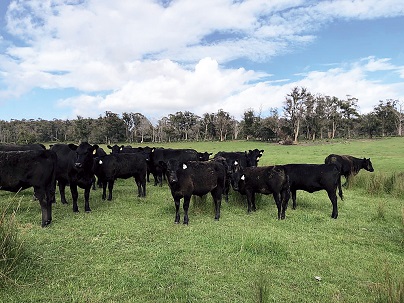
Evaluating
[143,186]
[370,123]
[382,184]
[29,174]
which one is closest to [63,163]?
[29,174]

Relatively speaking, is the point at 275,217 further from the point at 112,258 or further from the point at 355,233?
the point at 112,258

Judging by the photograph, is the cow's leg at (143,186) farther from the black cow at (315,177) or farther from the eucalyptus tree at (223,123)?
the eucalyptus tree at (223,123)

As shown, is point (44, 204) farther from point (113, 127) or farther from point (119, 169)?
point (113, 127)

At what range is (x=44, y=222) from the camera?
768 centimetres

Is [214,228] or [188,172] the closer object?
[214,228]

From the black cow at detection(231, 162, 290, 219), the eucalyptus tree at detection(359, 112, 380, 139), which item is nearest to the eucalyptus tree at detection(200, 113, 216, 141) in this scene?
the eucalyptus tree at detection(359, 112, 380, 139)

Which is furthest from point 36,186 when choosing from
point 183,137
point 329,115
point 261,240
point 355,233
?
point 183,137

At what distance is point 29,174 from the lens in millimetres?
7777

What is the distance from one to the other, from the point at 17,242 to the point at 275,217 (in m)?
6.74

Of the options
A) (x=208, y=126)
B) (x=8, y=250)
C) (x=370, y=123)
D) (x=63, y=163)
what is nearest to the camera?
(x=8, y=250)

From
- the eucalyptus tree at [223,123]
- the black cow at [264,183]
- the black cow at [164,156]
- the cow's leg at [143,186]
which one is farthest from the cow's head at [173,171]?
the eucalyptus tree at [223,123]

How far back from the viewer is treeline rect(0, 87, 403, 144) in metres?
75.6

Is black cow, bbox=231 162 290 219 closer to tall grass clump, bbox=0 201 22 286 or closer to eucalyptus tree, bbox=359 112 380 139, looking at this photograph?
tall grass clump, bbox=0 201 22 286

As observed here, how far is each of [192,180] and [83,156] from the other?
11.4ft
